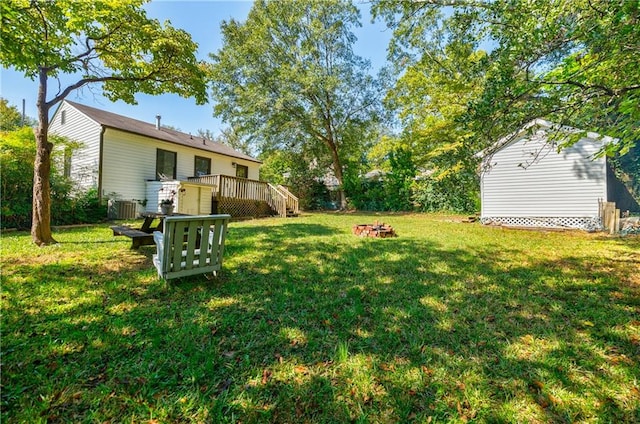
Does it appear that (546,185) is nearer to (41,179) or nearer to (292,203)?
(292,203)

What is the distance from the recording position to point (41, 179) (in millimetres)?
5535

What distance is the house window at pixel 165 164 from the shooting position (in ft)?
44.9

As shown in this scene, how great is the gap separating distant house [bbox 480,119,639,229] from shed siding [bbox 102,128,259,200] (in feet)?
48.7

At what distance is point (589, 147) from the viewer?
9969 millimetres

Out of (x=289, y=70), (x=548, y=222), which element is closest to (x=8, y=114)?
(x=289, y=70)

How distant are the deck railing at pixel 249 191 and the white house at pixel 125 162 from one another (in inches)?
27.1

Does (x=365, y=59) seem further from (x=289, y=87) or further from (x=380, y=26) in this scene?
(x=380, y=26)

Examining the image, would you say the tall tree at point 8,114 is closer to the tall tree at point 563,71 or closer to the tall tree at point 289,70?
the tall tree at point 289,70

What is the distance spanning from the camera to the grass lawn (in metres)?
1.79

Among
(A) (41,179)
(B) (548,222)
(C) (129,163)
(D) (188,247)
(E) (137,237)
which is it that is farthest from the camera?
(C) (129,163)

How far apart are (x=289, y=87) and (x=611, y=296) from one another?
17.9 meters

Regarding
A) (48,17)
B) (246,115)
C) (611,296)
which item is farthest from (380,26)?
(246,115)

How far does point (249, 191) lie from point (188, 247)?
10.8 m

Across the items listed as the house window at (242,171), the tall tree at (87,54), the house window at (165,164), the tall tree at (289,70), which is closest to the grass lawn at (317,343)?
the tall tree at (87,54)
